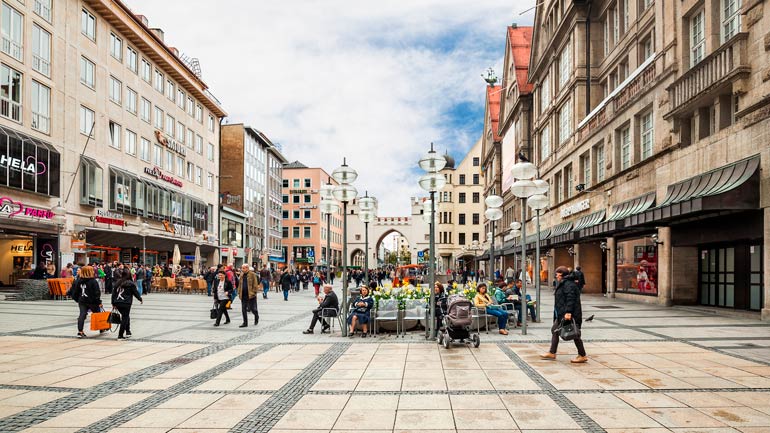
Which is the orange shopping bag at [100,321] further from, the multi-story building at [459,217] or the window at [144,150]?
the multi-story building at [459,217]

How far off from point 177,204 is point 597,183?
33008 mm

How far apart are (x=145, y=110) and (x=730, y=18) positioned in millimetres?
37843

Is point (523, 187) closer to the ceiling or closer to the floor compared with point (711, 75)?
closer to the floor

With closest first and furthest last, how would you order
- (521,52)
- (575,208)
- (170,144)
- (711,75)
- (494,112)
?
(711,75)
(575,208)
(170,144)
(521,52)
(494,112)

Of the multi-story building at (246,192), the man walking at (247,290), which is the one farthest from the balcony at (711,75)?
the multi-story building at (246,192)

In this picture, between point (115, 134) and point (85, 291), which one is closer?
point (85, 291)

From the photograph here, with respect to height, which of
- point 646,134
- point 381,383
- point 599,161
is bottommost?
point 381,383

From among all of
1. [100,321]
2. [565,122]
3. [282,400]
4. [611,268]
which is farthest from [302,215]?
[282,400]

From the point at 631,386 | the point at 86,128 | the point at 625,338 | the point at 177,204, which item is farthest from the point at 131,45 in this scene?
the point at 631,386

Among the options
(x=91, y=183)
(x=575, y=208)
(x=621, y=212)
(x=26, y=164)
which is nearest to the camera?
(x=621, y=212)

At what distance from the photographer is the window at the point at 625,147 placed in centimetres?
2720

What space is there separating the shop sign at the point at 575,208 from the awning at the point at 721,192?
44.9 feet

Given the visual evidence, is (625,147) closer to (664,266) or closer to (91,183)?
(664,266)

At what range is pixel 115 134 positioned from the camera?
3903 centimetres
